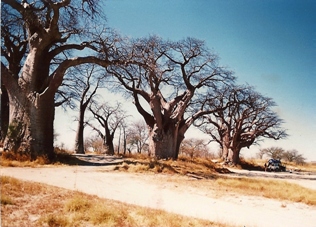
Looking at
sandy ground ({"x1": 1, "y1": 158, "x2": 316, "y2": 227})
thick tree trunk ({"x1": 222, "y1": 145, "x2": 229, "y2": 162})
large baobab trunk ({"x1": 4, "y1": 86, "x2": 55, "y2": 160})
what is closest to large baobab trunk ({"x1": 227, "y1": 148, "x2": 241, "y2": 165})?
thick tree trunk ({"x1": 222, "y1": 145, "x2": 229, "y2": 162})

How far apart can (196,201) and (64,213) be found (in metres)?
3.19

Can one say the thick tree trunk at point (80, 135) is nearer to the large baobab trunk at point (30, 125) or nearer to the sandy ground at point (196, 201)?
the large baobab trunk at point (30, 125)

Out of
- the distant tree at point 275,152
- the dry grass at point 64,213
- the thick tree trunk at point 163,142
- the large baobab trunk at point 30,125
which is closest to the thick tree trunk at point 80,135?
the thick tree trunk at point 163,142

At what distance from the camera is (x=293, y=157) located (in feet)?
188

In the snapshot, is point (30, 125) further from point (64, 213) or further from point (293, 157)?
point (293, 157)

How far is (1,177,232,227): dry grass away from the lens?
341 centimetres

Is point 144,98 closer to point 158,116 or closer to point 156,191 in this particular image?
point 158,116

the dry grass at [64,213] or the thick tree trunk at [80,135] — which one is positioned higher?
the thick tree trunk at [80,135]

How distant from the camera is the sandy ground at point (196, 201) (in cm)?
484

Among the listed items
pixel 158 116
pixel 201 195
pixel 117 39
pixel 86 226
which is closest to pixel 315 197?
pixel 201 195

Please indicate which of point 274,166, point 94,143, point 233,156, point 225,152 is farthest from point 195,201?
point 94,143

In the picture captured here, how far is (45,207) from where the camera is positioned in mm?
3881

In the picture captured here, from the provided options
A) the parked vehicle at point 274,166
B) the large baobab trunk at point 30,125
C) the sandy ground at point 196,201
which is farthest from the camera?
the parked vehicle at point 274,166

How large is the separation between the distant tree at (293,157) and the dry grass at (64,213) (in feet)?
199
